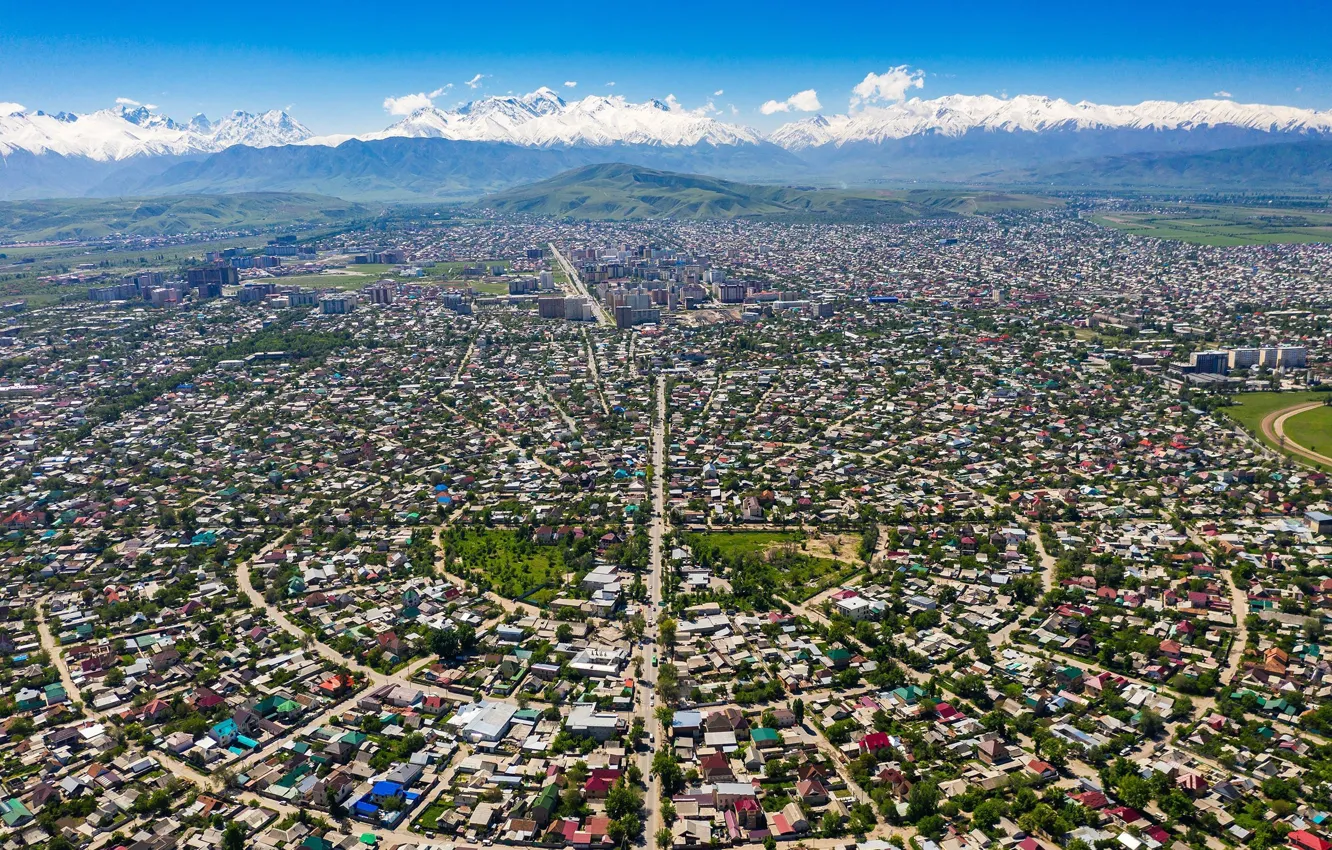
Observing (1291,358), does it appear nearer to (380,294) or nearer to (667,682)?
(667,682)

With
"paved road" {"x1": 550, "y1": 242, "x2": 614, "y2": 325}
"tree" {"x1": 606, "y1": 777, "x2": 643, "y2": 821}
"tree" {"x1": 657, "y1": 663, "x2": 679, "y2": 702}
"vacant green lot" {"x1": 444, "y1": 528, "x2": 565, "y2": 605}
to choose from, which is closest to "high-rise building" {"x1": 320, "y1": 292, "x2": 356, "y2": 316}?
"paved road" {"x1": 550, "y1": 242, "x2": 614, "y2": 325}

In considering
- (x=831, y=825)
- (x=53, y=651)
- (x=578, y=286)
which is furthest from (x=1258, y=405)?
(x=578, y=286)

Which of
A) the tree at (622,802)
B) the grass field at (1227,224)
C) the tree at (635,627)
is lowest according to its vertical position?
the tree at (622,802)

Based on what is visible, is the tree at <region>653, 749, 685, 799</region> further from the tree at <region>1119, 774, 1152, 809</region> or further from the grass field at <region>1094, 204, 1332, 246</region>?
the grass field at <region>1094, 204, 1332, 246</region>

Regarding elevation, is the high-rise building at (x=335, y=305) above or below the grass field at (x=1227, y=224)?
below

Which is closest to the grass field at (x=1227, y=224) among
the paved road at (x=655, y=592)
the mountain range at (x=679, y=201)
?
the mountain range at (x=679, y=201)

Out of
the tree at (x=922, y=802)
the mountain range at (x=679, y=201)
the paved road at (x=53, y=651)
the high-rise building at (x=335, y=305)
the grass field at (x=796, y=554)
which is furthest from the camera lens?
the mountain range at (x=679, y=201)

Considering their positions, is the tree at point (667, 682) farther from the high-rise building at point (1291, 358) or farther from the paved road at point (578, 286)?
the paved road at point (578, 286)
